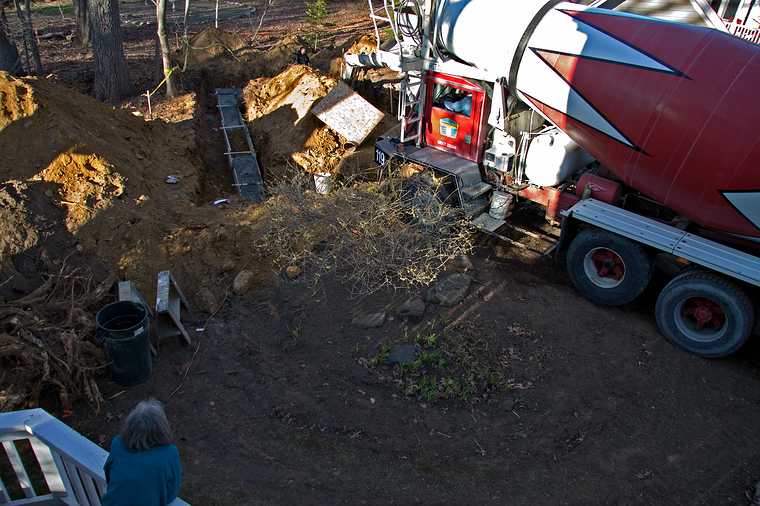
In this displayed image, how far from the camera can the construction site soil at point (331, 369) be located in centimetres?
517

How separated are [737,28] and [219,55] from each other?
44.2ft

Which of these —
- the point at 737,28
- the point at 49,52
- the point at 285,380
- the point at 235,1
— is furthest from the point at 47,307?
the point at 235,1

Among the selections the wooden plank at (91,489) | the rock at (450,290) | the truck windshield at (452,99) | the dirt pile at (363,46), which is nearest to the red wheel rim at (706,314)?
the rock at (450,290)

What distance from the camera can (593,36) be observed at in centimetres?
700

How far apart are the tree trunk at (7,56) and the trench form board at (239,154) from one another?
4.63 metres

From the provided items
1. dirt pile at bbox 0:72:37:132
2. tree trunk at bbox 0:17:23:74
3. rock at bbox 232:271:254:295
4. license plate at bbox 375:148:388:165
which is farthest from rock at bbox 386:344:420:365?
tree trunk at bbox 0:17:23:74

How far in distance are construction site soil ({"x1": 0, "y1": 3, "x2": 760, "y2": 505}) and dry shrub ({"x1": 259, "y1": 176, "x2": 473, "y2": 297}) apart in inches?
5.4

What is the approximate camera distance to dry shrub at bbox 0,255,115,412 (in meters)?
5.44

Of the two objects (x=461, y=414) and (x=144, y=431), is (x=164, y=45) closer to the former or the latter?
(x=461, y=414)

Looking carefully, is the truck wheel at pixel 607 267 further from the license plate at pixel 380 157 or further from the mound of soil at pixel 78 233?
the mound of soil at pixel 78 233

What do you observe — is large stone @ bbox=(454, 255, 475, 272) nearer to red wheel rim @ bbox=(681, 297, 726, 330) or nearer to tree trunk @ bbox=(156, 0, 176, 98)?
red wheel rim @ bbox=(681, 297, 726, 330)

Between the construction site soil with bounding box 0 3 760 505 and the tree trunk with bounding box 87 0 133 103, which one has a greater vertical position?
the tree trunk with bounding box 87 0 133 103

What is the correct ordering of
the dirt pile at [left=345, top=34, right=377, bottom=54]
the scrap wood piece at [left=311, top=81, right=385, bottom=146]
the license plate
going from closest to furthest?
1. the license plate
2. the scrap wood piece at [left=311, top=81, right=385, bottom=146]
3. the dirt pile at [left=345, top=34, right=377, bottom=54]

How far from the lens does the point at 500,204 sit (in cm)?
847
